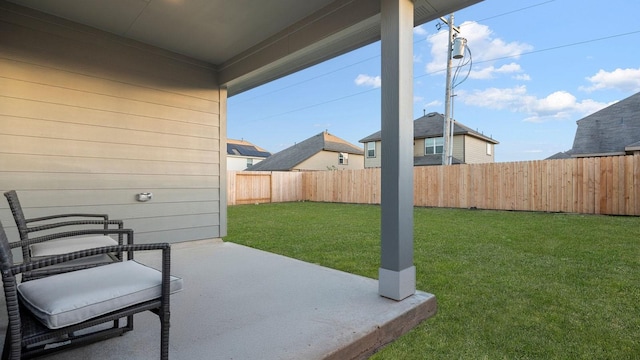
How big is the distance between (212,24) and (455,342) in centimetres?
335

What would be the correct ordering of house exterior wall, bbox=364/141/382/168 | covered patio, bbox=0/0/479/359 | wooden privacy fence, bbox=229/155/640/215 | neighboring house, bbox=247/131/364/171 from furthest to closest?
neighboring house, bbox=247/131/364/171 → house exterior wall, bbox=364/141/382/168 → wooden privacy fence, bbox=229/155/640/215 → covered patio, bbox=0/0/479/359

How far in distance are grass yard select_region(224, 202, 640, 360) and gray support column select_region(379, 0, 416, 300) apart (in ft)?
1.27

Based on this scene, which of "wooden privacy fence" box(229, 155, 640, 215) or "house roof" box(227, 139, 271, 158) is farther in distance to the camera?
"house roof" box(227, 139, 271, 158)

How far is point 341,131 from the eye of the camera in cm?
2472

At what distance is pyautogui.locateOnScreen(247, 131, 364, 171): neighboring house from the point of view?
→ 817 inches

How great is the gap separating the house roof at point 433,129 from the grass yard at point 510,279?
10.4 m

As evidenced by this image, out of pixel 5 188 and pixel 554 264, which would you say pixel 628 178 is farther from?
pixel 5 188

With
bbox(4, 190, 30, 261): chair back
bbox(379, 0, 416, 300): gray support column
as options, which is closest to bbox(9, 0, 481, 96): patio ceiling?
bbox(379, 0, 416, 300): gray support column

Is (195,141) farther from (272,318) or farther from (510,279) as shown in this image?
(510,279)

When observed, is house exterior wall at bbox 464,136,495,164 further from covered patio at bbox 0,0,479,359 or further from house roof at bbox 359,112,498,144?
covered patio at bbox 0,0,479,359

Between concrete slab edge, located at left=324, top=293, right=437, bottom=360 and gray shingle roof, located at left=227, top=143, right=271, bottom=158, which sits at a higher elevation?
gray shingle roof, located at left=227, top=143, right=271, bottom=158

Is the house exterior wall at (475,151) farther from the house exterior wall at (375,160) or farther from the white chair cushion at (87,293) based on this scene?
the white chair cushion at (87,293)

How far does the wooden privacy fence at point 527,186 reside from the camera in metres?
7.48

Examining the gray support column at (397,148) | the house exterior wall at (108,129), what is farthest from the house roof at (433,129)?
the gray support column at (397,148)
